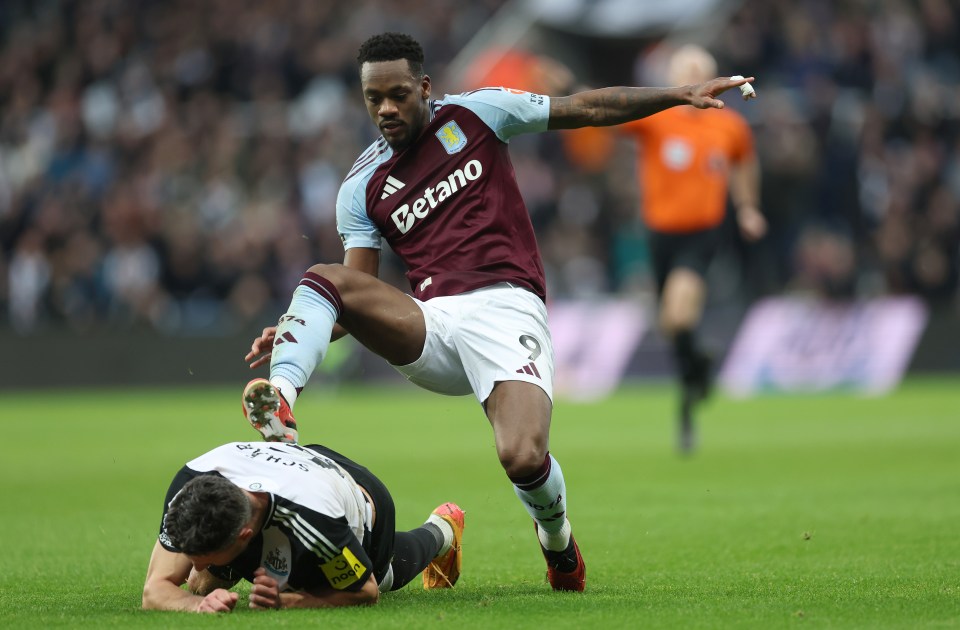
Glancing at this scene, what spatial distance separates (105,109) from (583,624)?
1979 centimetres

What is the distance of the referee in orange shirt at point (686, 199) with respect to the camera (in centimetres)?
1149

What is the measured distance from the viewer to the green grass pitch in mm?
5109

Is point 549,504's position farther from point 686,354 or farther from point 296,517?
point 686,354

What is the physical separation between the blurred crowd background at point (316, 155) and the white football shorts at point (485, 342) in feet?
45.0

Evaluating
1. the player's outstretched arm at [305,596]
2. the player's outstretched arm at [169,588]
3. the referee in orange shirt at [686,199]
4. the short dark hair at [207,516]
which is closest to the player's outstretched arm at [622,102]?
the player's outstretched arm at [305,596]

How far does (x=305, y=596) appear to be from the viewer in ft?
16.8

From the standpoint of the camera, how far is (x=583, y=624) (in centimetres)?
479

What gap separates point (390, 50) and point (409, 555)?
201 cm

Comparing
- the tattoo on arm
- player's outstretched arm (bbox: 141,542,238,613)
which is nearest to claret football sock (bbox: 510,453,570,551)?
player's outstretched arm (bbox: 141,542,238,613)

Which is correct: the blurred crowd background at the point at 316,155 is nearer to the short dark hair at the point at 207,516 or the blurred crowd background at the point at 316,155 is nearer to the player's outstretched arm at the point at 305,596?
the player's outstretched arm at the point at 305,596

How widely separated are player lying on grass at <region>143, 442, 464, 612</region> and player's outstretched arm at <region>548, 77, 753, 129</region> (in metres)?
1.72

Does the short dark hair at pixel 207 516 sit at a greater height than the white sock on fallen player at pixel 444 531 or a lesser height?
greater

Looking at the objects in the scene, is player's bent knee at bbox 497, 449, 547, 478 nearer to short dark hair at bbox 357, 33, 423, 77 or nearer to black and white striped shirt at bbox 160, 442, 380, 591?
black and white striped shirt at bbox 160, 442, 380, 591

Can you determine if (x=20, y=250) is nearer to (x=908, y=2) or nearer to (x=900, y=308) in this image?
(x=900, y=308)
